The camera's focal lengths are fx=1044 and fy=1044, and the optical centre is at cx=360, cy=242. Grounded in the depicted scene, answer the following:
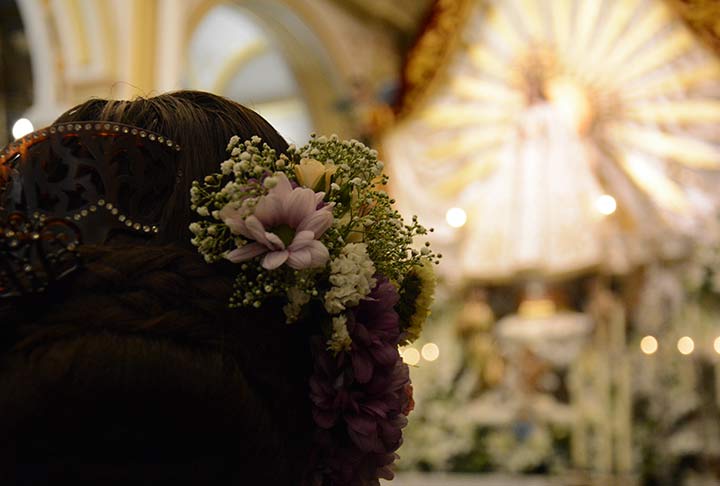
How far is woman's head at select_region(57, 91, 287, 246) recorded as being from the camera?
83 cm

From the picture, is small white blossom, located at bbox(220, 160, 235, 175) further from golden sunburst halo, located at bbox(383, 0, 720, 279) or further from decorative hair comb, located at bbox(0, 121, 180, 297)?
golden sunburst halo, located at bbox(383, 0, 720, 279)

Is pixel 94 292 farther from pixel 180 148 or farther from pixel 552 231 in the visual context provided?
pixel 552 231

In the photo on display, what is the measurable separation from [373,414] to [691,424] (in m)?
5.07

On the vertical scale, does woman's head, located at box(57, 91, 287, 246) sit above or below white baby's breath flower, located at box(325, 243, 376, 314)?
above

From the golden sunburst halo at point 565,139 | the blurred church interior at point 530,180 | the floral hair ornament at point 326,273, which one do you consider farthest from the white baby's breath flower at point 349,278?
the golden sunburst halo at point 565,139

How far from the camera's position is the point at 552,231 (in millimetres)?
6410

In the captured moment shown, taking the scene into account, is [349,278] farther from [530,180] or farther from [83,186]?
[530,180]

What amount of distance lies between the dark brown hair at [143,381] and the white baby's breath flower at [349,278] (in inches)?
3.1

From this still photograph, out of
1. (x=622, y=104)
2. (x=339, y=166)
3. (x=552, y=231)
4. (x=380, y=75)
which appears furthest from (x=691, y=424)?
(x=339, y=166)

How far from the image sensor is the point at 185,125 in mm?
863

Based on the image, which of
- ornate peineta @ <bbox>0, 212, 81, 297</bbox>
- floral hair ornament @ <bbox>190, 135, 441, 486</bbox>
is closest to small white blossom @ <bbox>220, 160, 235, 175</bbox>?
floral hair ornament @ <bbox>190, 135, 441, 486</bbox>

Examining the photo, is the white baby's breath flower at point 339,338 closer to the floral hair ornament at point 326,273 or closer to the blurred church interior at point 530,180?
the floral hair ornament at point 326,273

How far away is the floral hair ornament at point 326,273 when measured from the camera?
820 mm

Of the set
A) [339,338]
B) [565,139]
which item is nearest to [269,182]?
[339,338]
